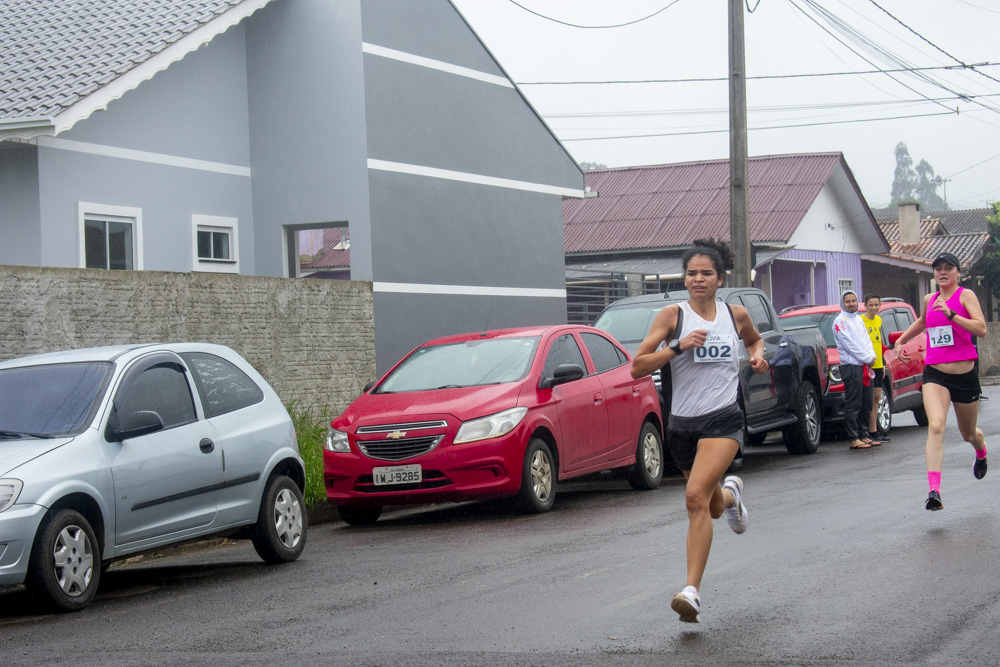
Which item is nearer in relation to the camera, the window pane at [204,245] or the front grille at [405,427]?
the front grille at [405,427]

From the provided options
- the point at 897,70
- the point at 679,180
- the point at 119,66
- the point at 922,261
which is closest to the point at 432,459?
the point at 119,66

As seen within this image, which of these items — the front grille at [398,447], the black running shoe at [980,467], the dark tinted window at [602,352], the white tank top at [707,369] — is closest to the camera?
the white tank top at [707,369]

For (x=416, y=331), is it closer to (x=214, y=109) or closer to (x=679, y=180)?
(x=214, y=109)

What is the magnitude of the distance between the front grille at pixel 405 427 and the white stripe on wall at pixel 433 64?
28.0ft

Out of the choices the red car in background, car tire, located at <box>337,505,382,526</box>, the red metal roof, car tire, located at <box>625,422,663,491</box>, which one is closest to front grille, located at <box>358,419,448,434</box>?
car tire, located at <box>337,505,382,526</box>

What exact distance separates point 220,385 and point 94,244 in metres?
7.30

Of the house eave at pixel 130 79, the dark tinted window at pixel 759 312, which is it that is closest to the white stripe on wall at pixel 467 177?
the house eave at pixel 130 79

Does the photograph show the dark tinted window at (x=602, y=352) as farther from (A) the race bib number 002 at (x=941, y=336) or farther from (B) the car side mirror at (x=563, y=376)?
(A) the race bib number 002 at (x=941, y=336)

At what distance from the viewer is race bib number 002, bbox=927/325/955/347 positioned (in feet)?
32.0

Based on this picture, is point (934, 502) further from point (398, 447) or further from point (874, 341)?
point (874, 341)

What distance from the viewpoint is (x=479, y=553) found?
8.83 m

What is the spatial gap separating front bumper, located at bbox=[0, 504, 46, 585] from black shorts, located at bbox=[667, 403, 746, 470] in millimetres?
3556

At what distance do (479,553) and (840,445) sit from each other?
9.48 m

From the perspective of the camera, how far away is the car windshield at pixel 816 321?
18.1 meters
